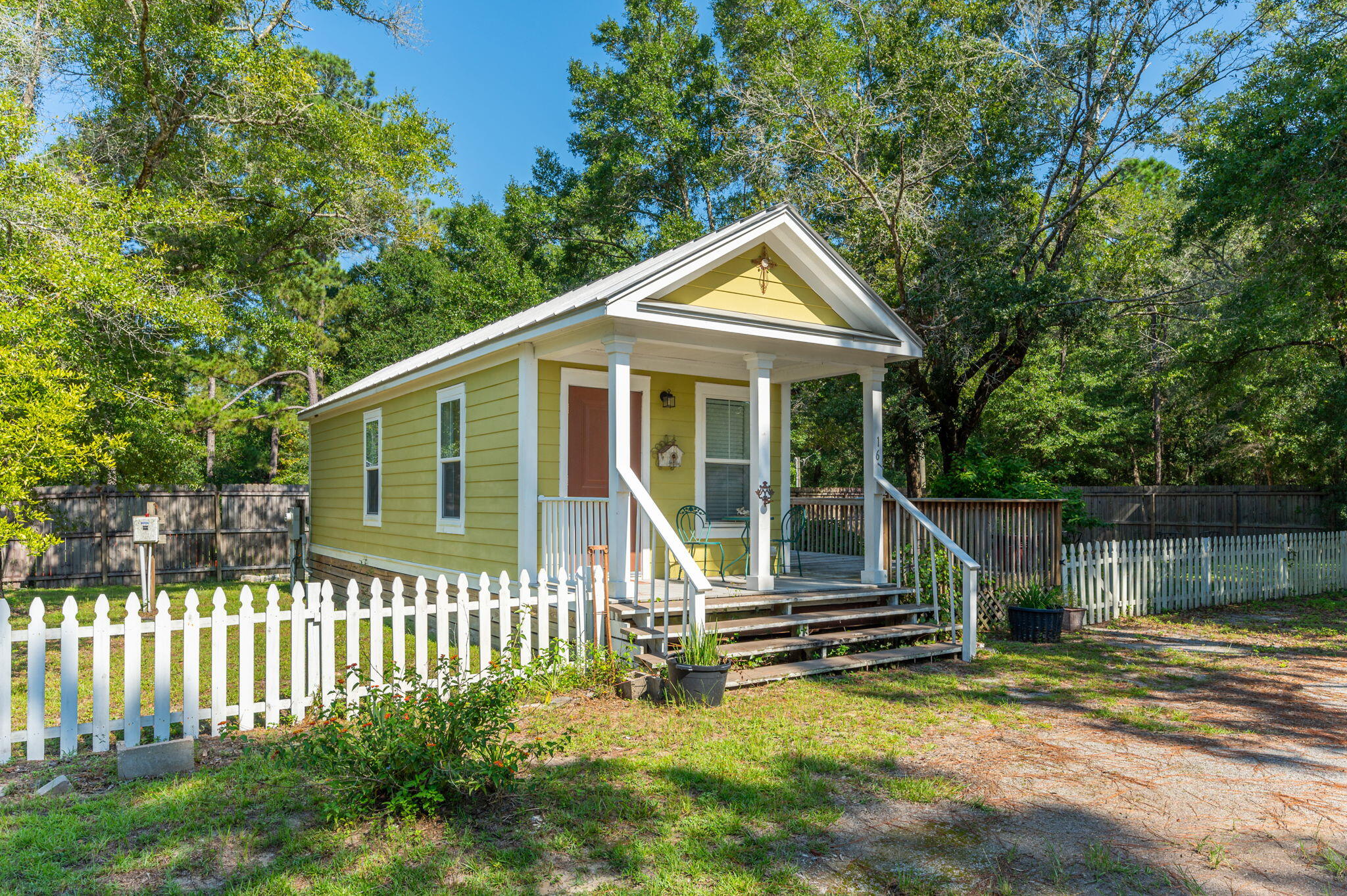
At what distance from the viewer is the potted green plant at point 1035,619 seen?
9047 millimetres

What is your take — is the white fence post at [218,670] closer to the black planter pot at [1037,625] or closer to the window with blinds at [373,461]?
the window with blinds at [373,461]

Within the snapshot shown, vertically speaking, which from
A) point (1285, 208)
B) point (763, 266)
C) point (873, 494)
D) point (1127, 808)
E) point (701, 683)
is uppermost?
point (1285, 208)

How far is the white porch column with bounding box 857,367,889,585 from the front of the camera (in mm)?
8969

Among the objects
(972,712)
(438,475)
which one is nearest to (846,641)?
(972,712)

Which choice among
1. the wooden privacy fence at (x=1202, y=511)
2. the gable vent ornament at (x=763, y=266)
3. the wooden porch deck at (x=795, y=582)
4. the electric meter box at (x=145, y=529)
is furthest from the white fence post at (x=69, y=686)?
the wooden privacy fence at (x=1202, y=511)

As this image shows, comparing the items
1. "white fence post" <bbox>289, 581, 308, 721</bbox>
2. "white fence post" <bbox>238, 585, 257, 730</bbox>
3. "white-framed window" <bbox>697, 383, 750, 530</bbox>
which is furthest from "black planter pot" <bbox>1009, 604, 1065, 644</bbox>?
"white fence post" <bbox>238, 585, 257, 730</bbox>

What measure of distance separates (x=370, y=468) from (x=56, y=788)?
340 inches

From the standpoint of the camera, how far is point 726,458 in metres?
10.3

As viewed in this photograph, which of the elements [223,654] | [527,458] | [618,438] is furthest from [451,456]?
[223,654]

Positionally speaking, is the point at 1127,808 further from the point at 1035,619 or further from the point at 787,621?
the point at 1035,619

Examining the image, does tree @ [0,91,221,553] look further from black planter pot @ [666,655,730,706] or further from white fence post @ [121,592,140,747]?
black planter pot @ [666,655,730,706]

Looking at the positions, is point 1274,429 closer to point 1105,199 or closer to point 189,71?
point 1105,199

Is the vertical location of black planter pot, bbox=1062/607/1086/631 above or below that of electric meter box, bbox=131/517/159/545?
below

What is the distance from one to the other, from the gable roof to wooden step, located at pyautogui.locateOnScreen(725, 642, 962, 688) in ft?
10.6
